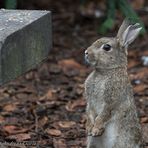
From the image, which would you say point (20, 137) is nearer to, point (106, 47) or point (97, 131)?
point (97, 131)

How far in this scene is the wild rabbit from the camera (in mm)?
5113

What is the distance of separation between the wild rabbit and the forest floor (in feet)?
2.79

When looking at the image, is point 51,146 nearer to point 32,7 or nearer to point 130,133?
point 130,133

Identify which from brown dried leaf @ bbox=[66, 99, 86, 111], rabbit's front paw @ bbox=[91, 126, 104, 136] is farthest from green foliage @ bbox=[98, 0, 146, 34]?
rabbit's front paw @ bbox=[91, 126, 104, 136]

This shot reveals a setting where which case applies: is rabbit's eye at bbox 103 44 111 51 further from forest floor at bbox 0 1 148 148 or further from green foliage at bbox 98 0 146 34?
green foliage at bbox 98 0 146 34

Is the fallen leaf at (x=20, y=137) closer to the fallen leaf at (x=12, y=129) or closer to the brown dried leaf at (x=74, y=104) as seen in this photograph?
the fallen leaf at (x=12, y=129)

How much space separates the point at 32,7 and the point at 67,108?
10.9 ft

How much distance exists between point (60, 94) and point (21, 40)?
2673mm

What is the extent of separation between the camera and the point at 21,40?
15.7 ft

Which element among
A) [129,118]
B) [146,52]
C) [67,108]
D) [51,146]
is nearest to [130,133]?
[129,118]

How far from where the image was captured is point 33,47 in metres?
5.00

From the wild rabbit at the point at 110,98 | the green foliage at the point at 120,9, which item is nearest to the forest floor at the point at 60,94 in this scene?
the green foliage at the point at 120,9

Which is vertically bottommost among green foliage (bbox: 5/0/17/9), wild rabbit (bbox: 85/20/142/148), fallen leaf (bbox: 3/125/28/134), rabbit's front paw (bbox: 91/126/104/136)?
fallen leaf (bbox: 3/125/28/134)

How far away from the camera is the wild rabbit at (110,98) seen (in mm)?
5113
